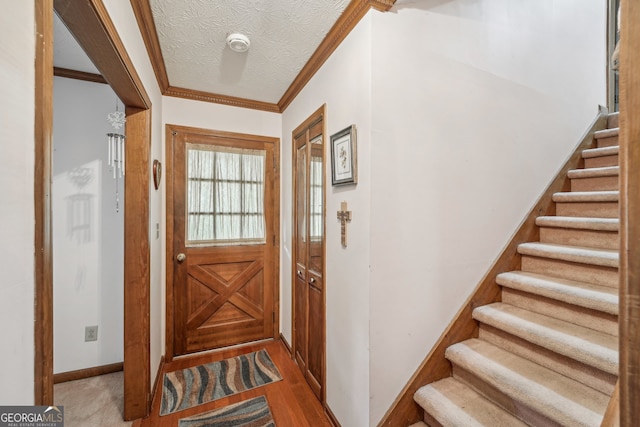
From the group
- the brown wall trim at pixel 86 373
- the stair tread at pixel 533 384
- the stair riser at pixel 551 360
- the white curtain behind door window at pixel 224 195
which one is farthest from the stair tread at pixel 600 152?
the brown wall trim at pixel 86 373

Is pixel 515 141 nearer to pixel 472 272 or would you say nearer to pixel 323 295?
pixel 472 272

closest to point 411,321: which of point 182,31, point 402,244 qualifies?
point 402,244

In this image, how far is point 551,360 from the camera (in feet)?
4.57

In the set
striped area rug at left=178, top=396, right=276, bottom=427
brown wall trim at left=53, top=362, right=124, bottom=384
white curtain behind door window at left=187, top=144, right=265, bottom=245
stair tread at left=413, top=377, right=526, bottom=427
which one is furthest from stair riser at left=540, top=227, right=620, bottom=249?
brown wall trim at left=53, top=362, right=124, bottom=384

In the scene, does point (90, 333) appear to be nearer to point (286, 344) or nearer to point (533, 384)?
point (286, 344)

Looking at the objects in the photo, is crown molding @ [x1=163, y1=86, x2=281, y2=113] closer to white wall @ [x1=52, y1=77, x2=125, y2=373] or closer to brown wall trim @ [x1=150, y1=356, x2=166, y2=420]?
white wall @ [x1=52, y1=77, x2=125, y2=373]

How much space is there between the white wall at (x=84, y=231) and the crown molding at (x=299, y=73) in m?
0.57

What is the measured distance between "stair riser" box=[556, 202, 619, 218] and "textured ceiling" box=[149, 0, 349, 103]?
209 cm

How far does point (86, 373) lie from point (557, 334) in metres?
3.31

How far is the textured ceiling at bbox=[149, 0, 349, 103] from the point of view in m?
1.55

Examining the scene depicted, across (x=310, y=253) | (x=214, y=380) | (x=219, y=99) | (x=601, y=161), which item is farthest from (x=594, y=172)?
(x=214, y=380)

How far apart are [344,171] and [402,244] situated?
0.54 m

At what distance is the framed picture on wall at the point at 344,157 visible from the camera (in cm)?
155

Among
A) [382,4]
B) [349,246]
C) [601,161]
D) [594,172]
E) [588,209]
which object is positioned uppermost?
[382,4]
